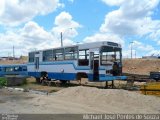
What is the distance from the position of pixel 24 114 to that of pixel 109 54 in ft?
41.2

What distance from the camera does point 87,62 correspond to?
2634cm

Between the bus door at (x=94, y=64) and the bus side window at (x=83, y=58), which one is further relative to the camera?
the bus side window at (x=83, y=58)

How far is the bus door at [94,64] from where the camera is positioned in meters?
25.5

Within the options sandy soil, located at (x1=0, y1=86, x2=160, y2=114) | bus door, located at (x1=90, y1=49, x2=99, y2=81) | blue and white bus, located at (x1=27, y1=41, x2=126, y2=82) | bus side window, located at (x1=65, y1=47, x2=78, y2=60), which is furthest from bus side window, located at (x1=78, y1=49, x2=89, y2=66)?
sandy soil, located at (x1=0, y1=86, x2=160, y2=114)

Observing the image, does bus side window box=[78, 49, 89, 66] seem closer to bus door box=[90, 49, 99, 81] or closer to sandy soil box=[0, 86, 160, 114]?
bus door box=[90, 49, 99, 81]

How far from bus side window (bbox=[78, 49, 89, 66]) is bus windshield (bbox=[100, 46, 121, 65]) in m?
1.43

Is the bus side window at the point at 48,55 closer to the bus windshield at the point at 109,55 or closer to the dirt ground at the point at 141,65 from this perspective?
the bus windshield at the point at 109,55

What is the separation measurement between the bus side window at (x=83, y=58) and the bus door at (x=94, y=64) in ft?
2.26

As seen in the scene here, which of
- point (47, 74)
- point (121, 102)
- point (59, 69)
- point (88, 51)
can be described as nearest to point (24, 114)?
point (121, 102)

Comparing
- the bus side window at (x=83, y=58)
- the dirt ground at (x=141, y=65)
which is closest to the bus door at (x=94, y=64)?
the bus side window at (x=83, y=58)

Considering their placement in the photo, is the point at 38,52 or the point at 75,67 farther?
the point at 38,52

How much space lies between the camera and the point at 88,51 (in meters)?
26.1

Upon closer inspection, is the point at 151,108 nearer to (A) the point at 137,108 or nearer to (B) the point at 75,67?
(A) the point at 137,108

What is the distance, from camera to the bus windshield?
25.3 m
